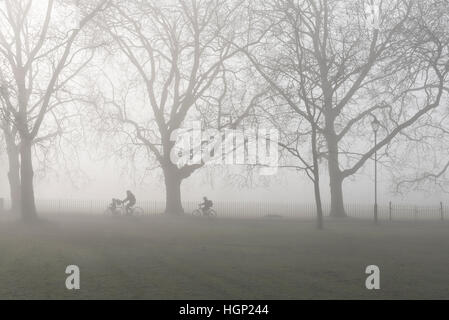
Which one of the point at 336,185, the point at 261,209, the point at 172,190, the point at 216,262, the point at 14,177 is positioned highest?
the point at 14,177

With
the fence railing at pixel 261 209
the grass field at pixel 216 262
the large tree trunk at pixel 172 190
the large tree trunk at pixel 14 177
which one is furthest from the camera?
the fence railing at pixel 261 209

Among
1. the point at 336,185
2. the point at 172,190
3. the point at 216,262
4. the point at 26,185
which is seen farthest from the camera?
the point at 172,190

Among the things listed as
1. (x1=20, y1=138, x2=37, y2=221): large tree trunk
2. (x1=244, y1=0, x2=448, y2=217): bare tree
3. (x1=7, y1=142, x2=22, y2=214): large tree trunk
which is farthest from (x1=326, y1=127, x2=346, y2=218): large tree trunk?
(x1=7, y1=142, x2=22, y2=214): large tree trunk

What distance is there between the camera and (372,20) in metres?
30.4

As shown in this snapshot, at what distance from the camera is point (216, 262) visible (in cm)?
1555

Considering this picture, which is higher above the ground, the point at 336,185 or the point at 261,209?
the point at 336,185

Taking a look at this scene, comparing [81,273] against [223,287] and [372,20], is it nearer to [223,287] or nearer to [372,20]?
[223,287]

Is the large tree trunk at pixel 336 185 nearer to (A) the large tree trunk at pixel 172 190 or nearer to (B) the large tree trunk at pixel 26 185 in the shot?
(A) the large tree trunk at pixel 172 190

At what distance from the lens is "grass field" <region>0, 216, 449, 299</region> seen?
39.6 feet

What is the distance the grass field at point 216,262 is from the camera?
39.6 feet

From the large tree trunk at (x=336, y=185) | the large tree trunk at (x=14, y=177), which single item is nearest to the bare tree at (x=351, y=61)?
the large tree trunk at (x=336, y=185)

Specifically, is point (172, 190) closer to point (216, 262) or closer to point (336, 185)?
point (336, 185)

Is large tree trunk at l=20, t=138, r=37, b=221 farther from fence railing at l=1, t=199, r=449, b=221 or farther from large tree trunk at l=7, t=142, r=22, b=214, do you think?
fence railing at l=1, t=199, r=449, b=221

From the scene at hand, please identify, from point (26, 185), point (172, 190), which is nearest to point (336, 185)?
point (172, 190)
